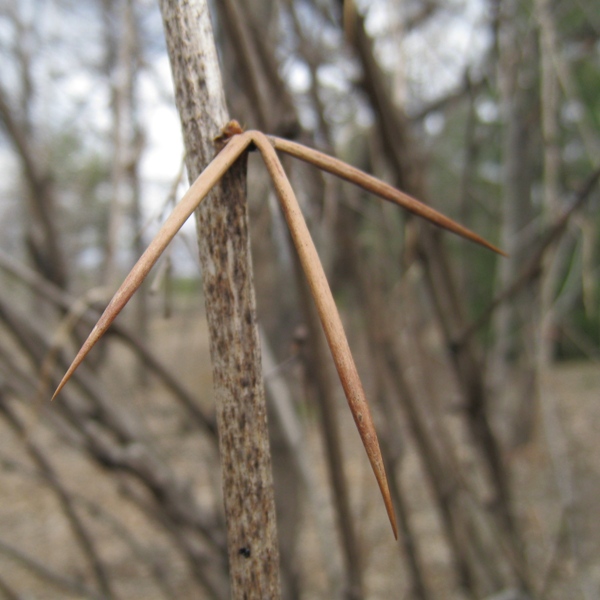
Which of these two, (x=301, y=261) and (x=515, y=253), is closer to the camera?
(x=301, y=261)

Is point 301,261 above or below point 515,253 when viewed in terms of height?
below

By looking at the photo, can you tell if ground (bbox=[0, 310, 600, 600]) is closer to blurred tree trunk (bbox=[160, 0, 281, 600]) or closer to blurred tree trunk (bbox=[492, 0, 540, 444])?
blurred tree trunk (bbox=[492, 0, 540, 444])

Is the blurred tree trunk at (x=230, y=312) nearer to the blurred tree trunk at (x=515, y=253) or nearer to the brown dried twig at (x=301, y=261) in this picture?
the brown dried twig at (x=301, y=261)

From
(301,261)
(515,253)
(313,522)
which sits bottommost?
(301,261)

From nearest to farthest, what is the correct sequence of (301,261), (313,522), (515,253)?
(301,261) → (313,522) → (515,253)

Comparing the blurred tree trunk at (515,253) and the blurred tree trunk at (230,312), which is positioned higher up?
the blurred tree trunk at (515,253)

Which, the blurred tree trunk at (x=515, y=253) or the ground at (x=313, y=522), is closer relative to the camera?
the ground at (x=313, y=522)

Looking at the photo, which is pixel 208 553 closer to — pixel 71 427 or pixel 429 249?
pixel 71 427

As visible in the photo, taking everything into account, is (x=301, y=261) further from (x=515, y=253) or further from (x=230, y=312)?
(x=515, y=253)

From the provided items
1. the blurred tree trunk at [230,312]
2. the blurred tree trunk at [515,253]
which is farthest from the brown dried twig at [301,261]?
the blurred tree trunk at [515,253]

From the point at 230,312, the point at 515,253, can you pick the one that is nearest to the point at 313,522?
the point at 230,312
